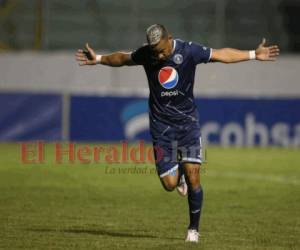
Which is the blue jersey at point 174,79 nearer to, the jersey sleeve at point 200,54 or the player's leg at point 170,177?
the jersey sleeve at point 200,54

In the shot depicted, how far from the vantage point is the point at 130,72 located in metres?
28.6

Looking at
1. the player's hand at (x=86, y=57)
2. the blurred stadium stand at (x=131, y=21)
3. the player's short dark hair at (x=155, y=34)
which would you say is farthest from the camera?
the blurred stadium stand at (x=131, y=21)

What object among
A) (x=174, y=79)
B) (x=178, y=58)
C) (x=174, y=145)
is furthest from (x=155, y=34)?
(x=174, y=145)

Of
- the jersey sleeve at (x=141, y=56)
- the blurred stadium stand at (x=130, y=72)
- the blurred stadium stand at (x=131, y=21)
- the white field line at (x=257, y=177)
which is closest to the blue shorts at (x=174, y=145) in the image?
the jersey sleeve at (x=141, y=56)

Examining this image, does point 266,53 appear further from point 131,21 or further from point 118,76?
point 118,76

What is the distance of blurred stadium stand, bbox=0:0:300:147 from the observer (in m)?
24.6

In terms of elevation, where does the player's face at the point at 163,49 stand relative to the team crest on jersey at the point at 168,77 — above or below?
above

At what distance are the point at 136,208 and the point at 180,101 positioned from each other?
3.37 metres

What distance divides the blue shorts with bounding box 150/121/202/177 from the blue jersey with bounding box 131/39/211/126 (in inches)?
3.1

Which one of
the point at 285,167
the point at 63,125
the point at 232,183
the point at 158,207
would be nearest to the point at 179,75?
the point at 158,207

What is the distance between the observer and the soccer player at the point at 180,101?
9.23m

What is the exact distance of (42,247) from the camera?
868cm

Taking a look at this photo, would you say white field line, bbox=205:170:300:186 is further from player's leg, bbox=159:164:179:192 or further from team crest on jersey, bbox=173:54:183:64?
team crest on jersey, bbox=173:54:183:64

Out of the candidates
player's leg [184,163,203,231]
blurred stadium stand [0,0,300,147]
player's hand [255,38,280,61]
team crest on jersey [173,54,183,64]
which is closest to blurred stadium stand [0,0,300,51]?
blurred stadium stand [0,0,300,147]
